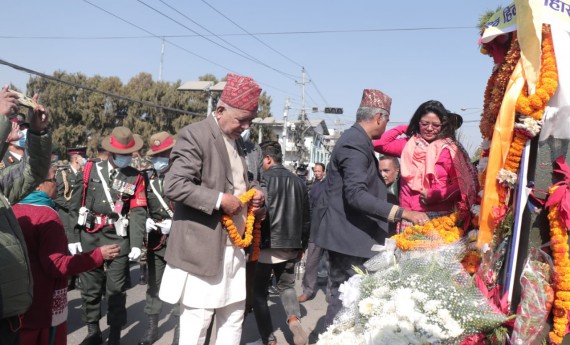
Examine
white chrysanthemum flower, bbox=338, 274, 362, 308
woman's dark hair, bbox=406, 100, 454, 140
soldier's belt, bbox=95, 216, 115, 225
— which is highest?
woman's dark hair, bbox=406, 100, 454, 140

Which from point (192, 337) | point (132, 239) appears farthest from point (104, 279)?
point (192, 337)

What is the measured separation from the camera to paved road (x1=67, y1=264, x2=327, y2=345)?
18.0ft

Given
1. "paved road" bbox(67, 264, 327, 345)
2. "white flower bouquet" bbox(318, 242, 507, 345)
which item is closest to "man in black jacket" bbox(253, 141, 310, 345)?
"paved road" bbox(67, 264, 327, 345)

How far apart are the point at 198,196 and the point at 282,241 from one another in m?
2.19

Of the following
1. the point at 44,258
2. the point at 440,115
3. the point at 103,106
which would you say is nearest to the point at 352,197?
the point at 440,115

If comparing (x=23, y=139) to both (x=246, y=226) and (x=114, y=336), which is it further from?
(x=114, y=336)

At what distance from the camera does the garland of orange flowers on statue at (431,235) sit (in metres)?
2.73

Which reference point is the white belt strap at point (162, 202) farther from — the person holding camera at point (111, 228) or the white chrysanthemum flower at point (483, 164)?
the white chrysanthemum flower at point (483, 164)

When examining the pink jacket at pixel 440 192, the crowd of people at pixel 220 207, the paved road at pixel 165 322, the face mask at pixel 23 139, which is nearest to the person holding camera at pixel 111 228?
the paved road at pixel 165 322

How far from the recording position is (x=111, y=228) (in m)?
5.25

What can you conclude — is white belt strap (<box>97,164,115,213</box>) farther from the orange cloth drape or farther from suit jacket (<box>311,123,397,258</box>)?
the orange cloth drape

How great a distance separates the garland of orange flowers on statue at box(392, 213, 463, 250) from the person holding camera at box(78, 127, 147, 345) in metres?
3.14

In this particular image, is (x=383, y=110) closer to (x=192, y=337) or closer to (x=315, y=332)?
(x=192, y=337)

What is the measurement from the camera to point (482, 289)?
2561mm
